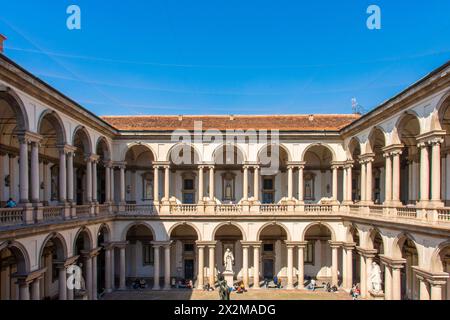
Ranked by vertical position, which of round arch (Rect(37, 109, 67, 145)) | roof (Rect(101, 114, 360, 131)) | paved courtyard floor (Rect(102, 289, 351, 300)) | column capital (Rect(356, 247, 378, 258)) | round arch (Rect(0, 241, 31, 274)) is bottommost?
paved courtyard floor (Rect(102, 289, 351, 300))

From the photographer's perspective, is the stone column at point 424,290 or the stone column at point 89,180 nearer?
the stone column at point 424,290

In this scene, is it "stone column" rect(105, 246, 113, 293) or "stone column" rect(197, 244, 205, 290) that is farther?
"stone column" rect(197, 244, 205, 290)

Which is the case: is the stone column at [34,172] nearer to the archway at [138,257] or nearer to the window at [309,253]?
the archway at [138,257]

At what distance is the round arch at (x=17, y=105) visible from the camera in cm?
1411

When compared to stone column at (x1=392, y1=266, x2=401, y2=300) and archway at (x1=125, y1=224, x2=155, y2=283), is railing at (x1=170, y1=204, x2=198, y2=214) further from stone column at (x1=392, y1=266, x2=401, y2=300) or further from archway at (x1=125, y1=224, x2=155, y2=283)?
stone column at (x1=392, y1=266, x2=401, y2=300)

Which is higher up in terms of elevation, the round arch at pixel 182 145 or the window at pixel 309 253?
the round arch at pixel 182 145

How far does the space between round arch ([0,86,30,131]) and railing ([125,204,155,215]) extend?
1228cm

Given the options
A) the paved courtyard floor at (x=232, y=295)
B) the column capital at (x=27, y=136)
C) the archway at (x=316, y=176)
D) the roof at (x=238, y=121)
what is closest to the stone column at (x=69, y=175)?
the column capital at (x=27, y=136)

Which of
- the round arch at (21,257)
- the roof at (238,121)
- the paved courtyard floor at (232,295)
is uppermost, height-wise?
the roof at (238,121)

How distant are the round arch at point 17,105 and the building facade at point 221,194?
0.26 feet

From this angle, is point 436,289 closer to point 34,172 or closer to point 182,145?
point 34,172

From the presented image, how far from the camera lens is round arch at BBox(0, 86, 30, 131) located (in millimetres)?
14109

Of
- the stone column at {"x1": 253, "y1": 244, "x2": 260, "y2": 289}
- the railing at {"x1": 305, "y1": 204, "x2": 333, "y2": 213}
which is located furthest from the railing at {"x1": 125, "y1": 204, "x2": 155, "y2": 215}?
the railing at {"x1": 305, "y1": 204, "x2": 333, "y2": 213}

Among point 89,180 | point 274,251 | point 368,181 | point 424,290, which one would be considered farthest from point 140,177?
point 424,290
